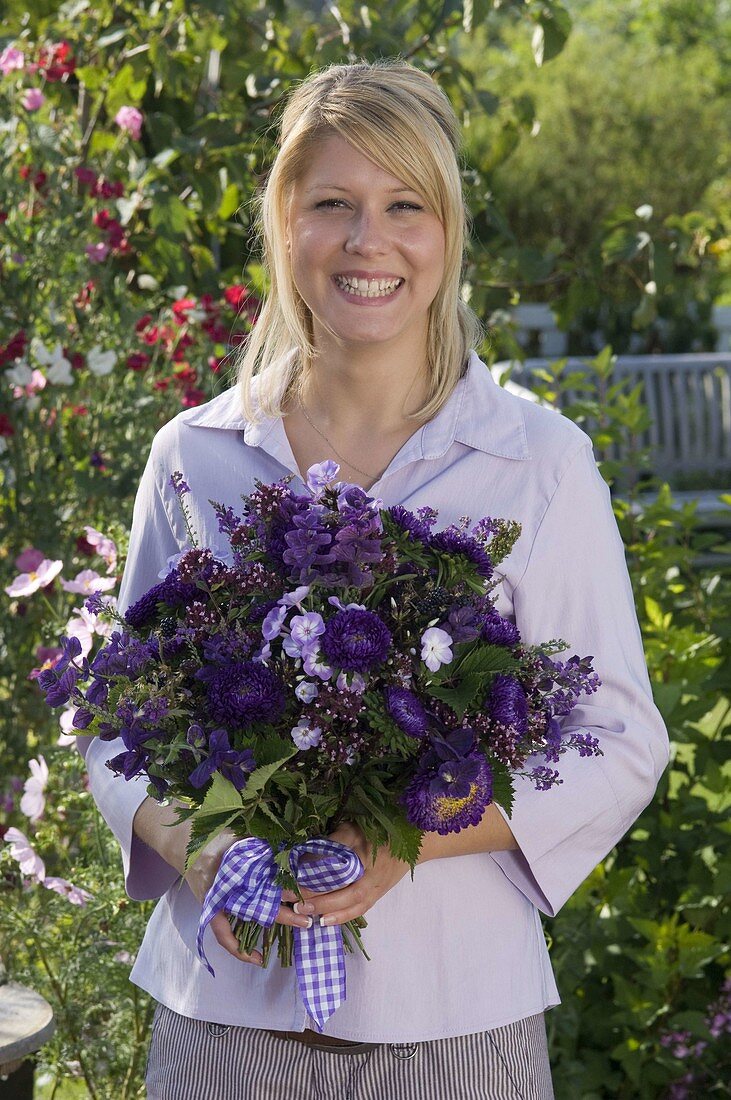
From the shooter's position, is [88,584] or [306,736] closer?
[306,736]

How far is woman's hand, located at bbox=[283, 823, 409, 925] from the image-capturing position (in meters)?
1.48

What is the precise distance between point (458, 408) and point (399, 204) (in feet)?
0.92

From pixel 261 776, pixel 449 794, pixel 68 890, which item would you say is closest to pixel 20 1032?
pixel 68 890

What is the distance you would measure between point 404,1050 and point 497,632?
0.54m

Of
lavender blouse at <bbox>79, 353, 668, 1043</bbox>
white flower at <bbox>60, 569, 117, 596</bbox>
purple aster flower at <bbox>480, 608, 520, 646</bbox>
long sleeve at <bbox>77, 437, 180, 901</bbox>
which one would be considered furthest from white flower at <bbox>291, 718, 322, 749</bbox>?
white flower at <bbox>60, 569, 117, 596</bbox>

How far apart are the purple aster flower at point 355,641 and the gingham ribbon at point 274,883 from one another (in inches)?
9.1

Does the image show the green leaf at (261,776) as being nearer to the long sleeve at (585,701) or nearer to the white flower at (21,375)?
the long sleeve at (585,701)

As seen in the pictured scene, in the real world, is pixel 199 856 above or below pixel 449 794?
below

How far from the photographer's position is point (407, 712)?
4.49ft

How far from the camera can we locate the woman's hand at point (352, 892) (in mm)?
1482

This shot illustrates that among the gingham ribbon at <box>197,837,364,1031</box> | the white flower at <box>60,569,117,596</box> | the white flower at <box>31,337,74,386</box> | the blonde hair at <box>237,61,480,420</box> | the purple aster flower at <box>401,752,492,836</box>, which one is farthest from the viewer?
the white flower at <box>31,337,74,386</box>

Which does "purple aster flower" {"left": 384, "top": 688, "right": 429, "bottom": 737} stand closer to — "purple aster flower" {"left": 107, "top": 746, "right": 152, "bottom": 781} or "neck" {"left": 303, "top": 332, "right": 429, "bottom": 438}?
"purple aster flower" {"left": 107, "top": 746, "right": 152, "bottom": 781}

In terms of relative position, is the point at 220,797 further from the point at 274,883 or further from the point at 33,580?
the point at 33,580

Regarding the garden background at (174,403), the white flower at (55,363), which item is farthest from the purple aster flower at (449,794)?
the white flower at (55,363)
